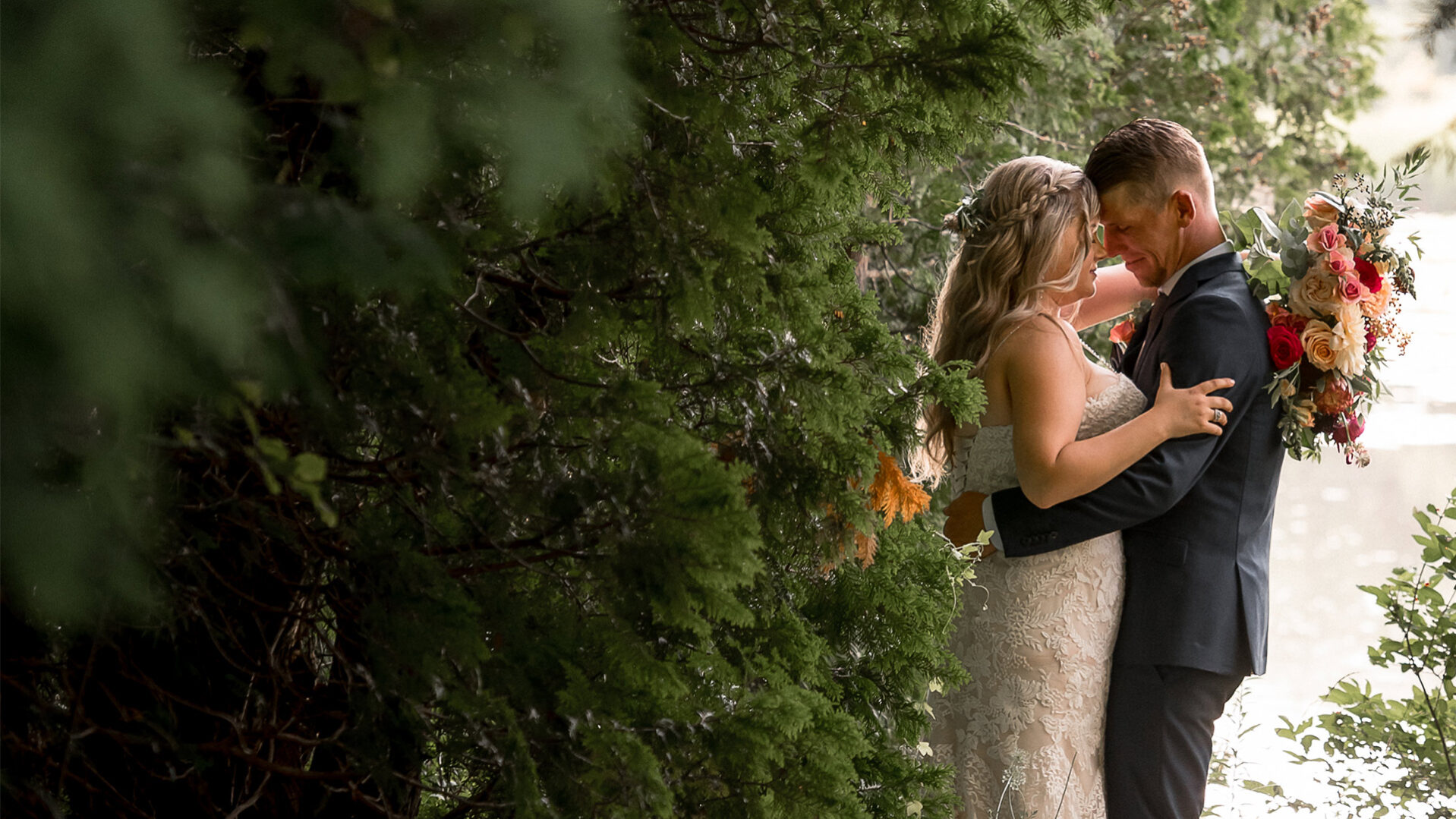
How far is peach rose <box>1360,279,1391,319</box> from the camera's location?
2.53m

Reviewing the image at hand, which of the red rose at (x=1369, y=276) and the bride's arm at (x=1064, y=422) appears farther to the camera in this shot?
the red rose at (x=1369, y=276)

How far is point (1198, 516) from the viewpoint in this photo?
2.50 m

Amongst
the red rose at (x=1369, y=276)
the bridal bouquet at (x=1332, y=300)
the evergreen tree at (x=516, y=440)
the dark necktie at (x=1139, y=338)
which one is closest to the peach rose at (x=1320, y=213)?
the bridal bouquet at (x=1332, y=300)

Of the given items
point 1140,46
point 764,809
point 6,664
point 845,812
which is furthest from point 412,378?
point 1140,46

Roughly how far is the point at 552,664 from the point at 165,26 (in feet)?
2.81

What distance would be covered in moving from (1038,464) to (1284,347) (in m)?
0.66

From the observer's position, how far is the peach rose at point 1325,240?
8.34ft

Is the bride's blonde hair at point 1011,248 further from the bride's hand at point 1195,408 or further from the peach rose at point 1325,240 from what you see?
the peach rose at point 1325,240

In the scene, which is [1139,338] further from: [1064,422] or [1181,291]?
[1064,422]

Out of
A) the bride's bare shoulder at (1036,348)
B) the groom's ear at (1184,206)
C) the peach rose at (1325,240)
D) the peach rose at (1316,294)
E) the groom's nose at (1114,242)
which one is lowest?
the bride's bare shoulder at (1036,348)

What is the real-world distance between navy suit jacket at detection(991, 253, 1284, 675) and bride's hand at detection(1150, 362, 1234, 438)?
4cm

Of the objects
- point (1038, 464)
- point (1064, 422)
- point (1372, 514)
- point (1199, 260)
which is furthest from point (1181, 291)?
point (1372, 514)

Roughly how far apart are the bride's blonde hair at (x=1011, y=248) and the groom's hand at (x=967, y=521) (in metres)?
0.12

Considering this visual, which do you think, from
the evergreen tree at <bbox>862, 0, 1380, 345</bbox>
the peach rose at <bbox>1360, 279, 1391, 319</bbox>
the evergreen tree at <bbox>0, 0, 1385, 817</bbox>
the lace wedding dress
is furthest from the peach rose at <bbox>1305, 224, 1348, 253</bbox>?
the evergreen tree at <bbox>0, 0, 1385, 817</bbox>
